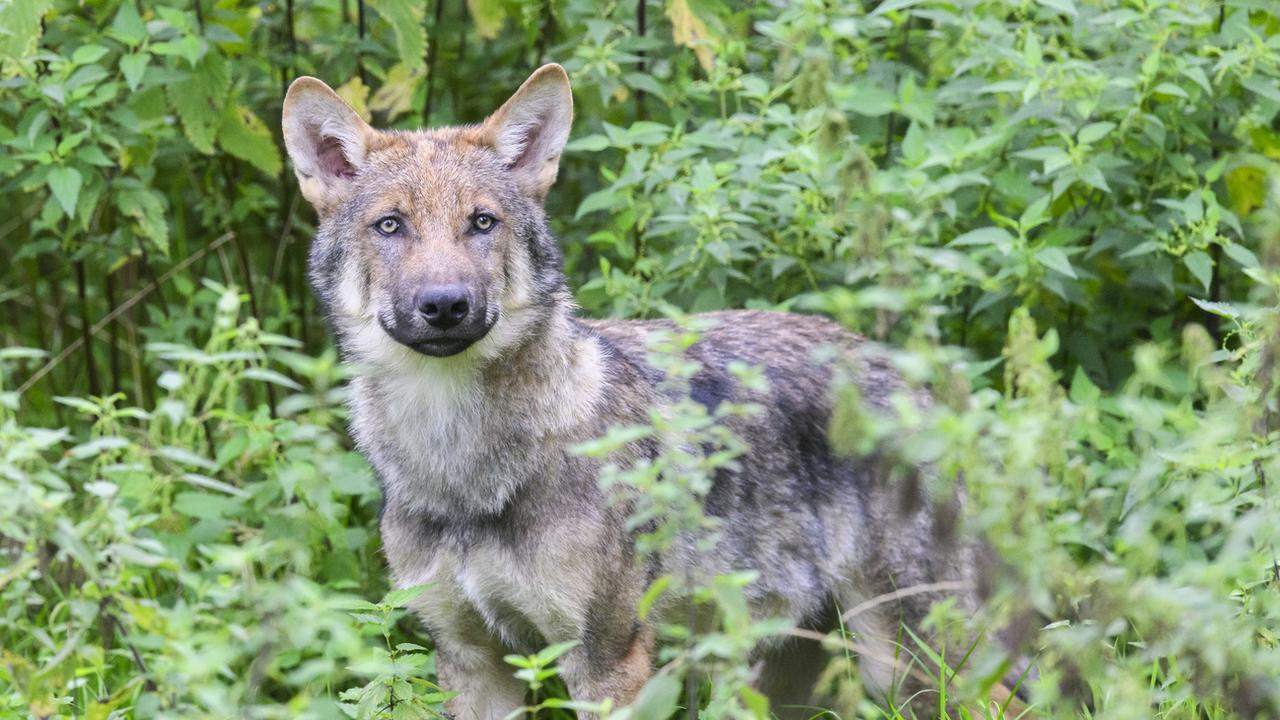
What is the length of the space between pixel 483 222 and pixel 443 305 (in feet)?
1.53

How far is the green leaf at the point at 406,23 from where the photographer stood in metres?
5.48

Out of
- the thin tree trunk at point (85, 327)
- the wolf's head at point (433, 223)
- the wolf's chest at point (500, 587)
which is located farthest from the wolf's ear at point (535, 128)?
the thin tree trunk at point (85, 327)

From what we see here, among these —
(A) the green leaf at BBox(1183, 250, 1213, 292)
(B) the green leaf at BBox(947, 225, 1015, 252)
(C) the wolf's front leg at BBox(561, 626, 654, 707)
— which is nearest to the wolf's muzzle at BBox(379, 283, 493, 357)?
(C) the wolf's front leg at BBox(561, 626, 654, 707)

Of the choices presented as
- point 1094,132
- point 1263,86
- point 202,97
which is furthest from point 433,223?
point 1263,86

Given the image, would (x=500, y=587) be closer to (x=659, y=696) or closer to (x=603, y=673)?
(x=603, y=673)

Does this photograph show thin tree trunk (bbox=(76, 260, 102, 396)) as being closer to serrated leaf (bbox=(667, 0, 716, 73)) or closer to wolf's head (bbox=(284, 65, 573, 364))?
wolf's head (bbox=(284, 65, 573, 364))

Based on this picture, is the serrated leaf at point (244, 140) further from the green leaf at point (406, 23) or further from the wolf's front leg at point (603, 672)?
the wolf's front leg at point (603, 672)

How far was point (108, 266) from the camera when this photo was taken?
6133 millimetres

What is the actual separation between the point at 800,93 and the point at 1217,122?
356 centimetres

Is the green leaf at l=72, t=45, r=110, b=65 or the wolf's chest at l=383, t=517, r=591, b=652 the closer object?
the wolf's chest at l=383, t=517, r=591, b=652

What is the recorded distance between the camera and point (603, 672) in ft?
13.5

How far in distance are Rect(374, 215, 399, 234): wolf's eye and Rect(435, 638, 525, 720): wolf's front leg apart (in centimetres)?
124

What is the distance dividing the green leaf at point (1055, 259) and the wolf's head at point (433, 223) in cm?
176

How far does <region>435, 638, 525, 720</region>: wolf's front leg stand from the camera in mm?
4367
